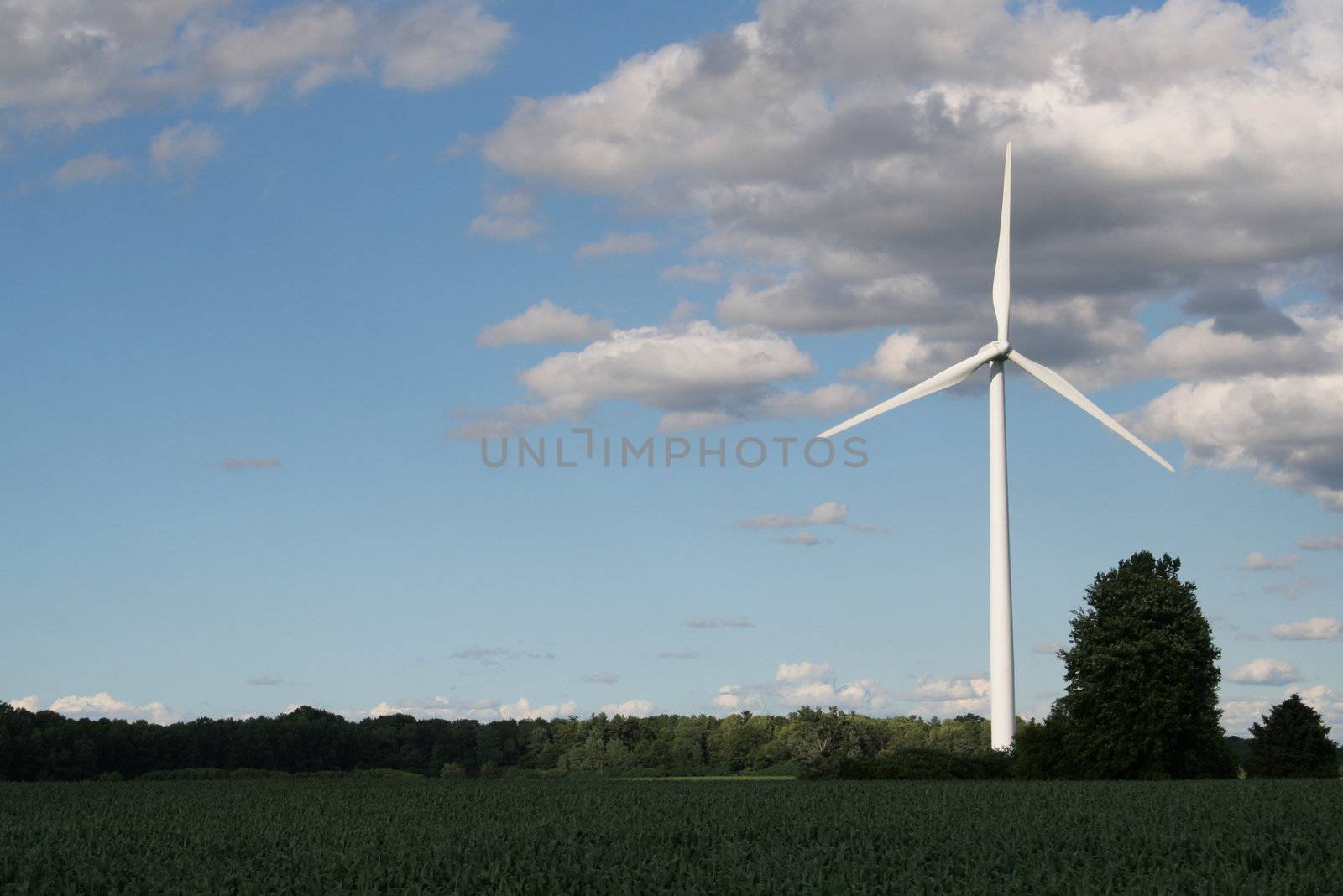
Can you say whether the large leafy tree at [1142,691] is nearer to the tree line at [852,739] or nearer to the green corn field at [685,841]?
the tree line at [852,739]

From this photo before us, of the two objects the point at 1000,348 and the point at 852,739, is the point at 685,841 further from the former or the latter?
the point at 852,739

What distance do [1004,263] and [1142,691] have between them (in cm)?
2799

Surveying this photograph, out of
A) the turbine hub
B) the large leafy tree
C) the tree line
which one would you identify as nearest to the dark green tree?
the tree line

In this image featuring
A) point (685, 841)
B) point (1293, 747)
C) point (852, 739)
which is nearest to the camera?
point (685, 841)

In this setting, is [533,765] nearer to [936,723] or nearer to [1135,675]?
[936,723]

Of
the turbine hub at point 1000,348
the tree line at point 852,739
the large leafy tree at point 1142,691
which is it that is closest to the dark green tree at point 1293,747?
the tree line at point 852,739

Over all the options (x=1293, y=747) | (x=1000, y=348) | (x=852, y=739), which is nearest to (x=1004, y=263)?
(x=1000, y=348)

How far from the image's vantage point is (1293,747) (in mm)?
90562

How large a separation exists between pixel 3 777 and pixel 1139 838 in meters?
96.6

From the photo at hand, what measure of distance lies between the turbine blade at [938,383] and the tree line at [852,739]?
53.7 feet

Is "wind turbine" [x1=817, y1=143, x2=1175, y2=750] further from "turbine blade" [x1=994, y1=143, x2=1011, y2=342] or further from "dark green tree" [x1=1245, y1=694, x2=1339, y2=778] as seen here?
"dark green tree" [x1=1245, y1=694, x2=1339, y2=778]

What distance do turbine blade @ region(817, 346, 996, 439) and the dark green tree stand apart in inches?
1374

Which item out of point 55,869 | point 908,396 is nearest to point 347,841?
point 55,869

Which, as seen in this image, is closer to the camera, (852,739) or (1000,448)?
(1000,448)
